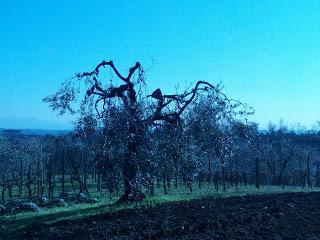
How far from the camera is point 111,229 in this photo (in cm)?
1531

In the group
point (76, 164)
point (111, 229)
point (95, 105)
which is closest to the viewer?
point (111, 229)

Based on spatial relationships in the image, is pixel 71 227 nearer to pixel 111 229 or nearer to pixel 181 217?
pixel 111 229

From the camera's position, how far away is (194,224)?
1614 centimetres

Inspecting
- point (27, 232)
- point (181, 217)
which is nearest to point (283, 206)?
point (181, 217)

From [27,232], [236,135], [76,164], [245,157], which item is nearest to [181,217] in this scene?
[27,232]

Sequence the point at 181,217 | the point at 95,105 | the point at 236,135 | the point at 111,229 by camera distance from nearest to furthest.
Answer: the point at 111,229
the point at 181,217
the point at 95,105
the point at 236,135

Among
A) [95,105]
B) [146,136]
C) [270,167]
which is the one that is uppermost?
[95,105]

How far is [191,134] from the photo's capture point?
937 inches

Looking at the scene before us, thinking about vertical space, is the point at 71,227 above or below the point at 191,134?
below

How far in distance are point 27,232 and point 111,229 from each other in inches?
120

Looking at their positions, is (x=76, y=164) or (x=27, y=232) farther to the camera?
(x=76, y=164)

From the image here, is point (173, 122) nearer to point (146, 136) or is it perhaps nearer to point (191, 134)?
point (191, 134)

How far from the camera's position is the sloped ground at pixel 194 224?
1477 cm

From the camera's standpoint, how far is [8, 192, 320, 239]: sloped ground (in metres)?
14.8
